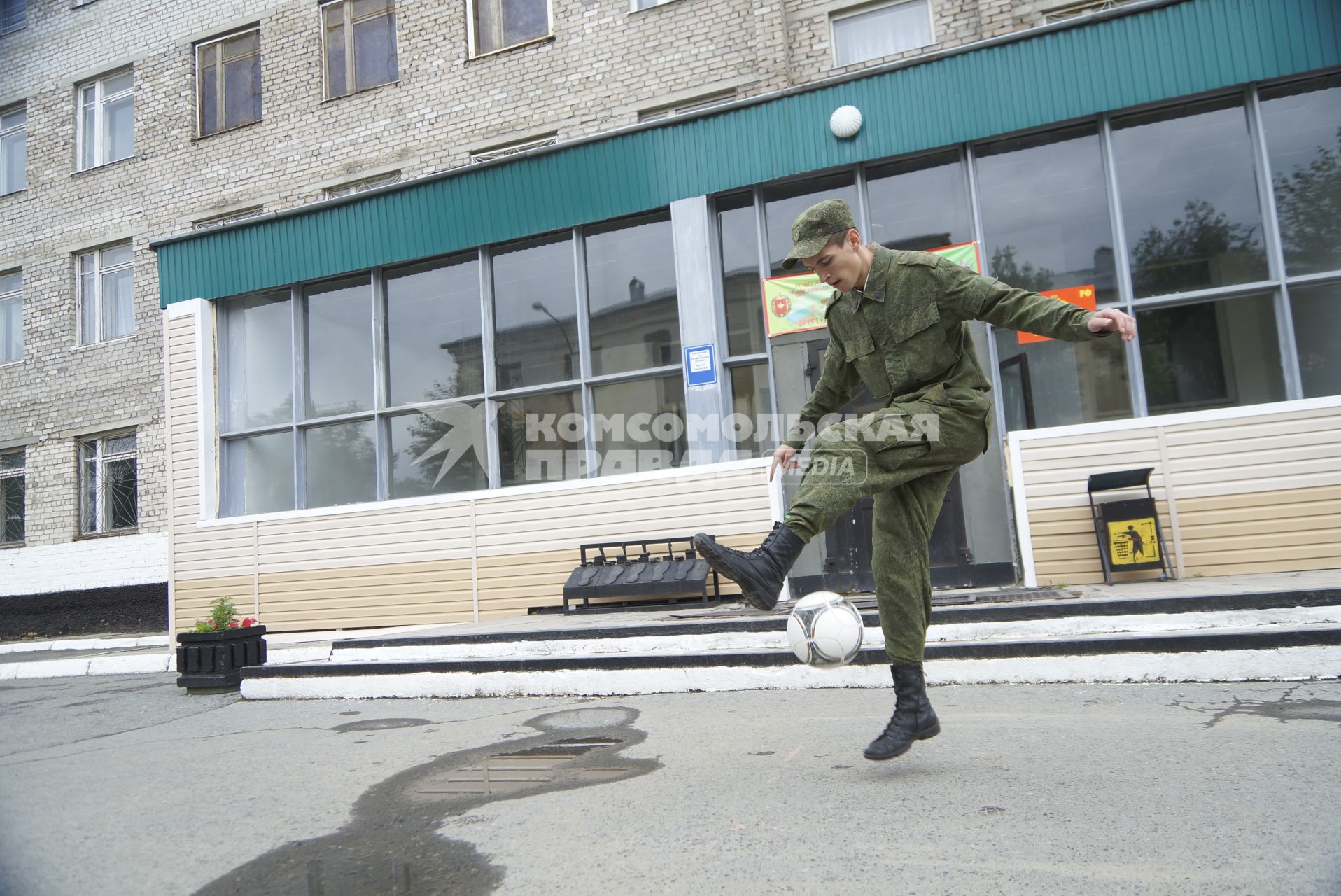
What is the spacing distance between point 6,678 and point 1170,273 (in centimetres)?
1404

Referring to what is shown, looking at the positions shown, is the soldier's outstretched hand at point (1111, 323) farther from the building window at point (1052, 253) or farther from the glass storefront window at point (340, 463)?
the glass storefront window at point (340, 463)

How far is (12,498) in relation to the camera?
18188mm

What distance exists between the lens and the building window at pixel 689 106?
485 inches

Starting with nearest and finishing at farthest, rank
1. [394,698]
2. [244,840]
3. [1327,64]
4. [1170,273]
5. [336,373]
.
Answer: [244,840] → [394,698] → [1327,64] → [1170,273] → [336,373]

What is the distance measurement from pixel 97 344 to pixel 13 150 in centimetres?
553

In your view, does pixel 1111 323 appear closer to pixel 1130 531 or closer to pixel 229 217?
pixel 1130 531

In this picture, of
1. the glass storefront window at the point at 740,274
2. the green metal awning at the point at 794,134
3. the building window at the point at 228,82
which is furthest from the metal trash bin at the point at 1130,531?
the building window at the point at 228,82

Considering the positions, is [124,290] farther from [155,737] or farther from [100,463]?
[155,737]

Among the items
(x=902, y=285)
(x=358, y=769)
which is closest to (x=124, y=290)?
(x=358, y=769)

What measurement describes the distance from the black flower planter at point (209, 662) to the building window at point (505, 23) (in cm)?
984

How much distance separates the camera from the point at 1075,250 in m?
9.05

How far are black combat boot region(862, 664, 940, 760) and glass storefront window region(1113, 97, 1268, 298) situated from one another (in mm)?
7018

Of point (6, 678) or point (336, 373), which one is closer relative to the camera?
point (6, 678)

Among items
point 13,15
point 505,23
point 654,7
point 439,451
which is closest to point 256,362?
point 439,451
